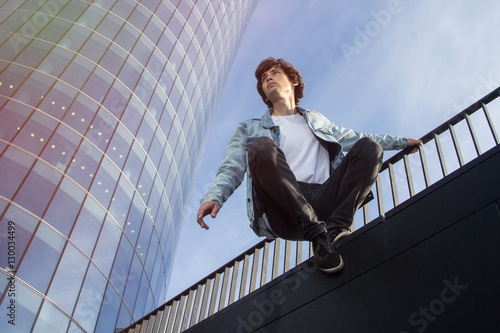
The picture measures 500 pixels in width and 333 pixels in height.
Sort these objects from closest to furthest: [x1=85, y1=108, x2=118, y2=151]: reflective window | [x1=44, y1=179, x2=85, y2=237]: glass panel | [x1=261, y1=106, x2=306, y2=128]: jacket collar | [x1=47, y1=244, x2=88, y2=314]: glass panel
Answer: [x1=261, y1=106, x2=306, y2=128]: jacket collar, [x1=47, y1=244, x2=88, y2=314]: glass panel, [x1=44, y1=179, x2=85, y2=237]: glass panel, [x1=85, y1=108, x2=118, y2=151]: reflective window

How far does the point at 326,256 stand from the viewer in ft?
12.9

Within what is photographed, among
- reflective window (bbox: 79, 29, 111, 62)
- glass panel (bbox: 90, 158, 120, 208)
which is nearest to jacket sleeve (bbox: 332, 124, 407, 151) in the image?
glass panel (bbox: 90, 158, 120, 208)

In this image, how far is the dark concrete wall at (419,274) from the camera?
3447mm

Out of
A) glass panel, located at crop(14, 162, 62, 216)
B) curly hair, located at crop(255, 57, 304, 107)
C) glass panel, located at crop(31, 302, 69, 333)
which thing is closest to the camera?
curly hair, located at crop(255, 57, 304, 107)

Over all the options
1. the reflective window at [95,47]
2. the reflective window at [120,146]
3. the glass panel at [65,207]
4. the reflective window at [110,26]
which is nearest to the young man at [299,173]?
the glass panel at [65,207]

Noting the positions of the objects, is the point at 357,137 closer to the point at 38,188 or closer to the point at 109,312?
the point at 38,188

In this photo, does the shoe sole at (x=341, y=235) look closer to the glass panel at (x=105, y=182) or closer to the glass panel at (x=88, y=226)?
the glass panel at (x=88, y=226)

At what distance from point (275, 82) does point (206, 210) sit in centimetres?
171

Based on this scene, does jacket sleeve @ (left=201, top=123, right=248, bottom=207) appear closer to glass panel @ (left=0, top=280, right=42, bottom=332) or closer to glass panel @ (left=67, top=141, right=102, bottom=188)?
glass panel @ (left=0, top=280, right=42, bottom=332)

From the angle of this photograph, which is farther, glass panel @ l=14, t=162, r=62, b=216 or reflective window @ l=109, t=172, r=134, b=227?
reflective window @ l=109, t=172, r=134, b=227

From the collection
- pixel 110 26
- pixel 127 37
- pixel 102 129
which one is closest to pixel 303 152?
pixel 102 129

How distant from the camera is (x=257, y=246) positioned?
675 centimetres

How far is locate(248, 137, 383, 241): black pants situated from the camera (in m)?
4.01

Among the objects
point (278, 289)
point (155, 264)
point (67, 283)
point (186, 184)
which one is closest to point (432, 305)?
point (278, 289)
